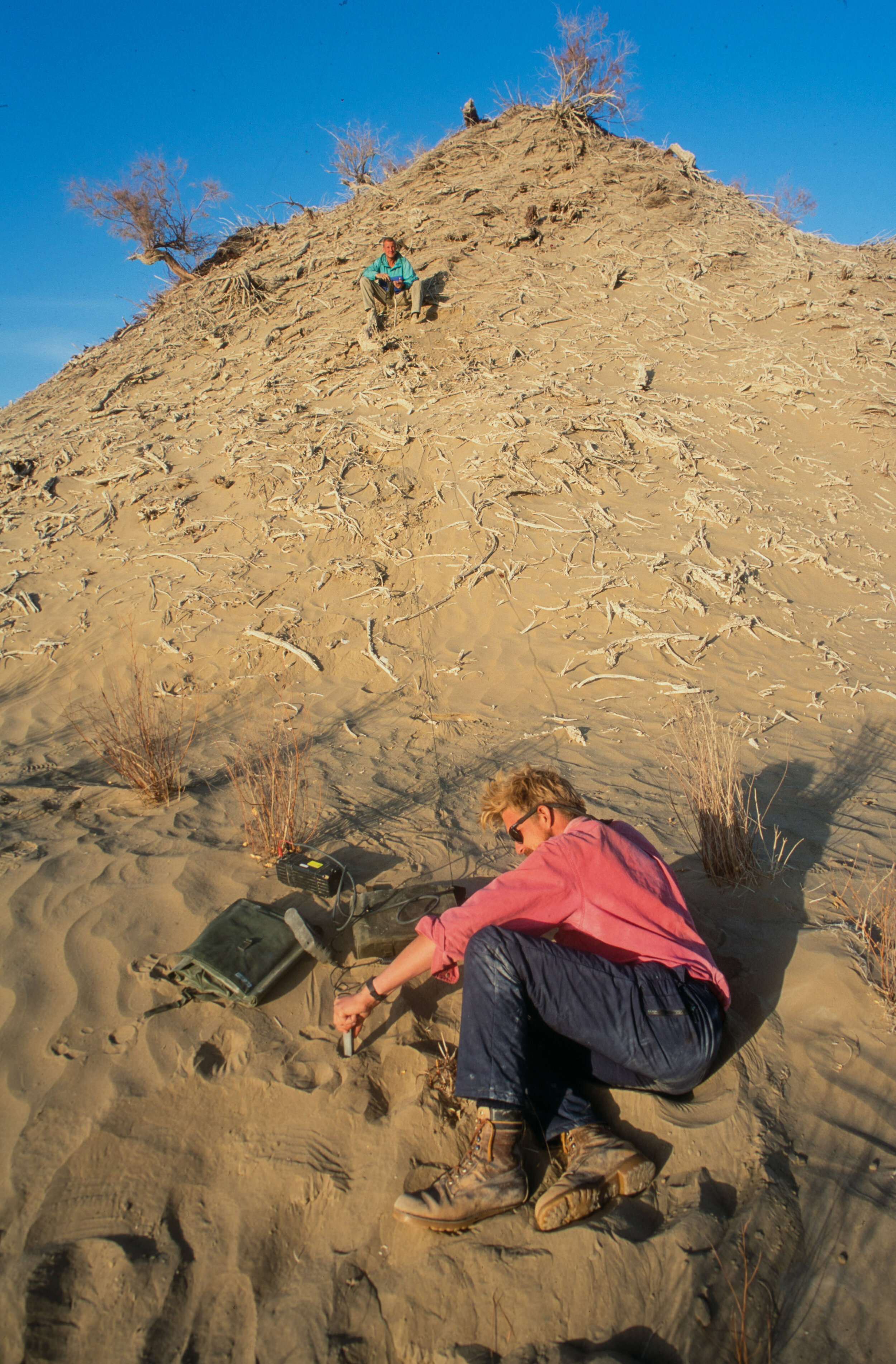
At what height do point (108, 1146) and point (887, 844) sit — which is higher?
point (887, 844)

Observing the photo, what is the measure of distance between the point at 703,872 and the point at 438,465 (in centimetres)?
522

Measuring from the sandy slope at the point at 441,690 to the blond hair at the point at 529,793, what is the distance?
30.6 inches

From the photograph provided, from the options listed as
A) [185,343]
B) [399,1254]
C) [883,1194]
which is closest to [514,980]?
[399,1254]

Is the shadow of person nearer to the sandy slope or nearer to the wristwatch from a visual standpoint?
the sandy slope

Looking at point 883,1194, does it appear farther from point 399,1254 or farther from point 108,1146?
point 108,1146

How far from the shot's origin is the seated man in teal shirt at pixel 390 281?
29.6 ft

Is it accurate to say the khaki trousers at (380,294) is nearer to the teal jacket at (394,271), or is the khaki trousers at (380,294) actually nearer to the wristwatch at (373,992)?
the teal jacket at (394,271)

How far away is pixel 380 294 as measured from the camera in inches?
364

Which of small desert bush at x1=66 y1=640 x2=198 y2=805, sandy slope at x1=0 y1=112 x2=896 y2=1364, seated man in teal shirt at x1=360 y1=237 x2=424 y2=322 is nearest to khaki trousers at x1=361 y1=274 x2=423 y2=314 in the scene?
seated man in teal shirt at x1=360 y1=237 x2=424 y2=322

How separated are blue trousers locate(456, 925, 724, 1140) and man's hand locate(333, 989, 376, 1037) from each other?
321mm

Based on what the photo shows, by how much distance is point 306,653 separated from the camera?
5406mm

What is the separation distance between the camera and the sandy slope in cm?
162

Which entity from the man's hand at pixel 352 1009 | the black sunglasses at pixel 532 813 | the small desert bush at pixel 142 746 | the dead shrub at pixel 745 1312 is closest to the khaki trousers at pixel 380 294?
the small desert bush at pixel 142 746

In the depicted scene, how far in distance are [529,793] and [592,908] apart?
1.44ft
